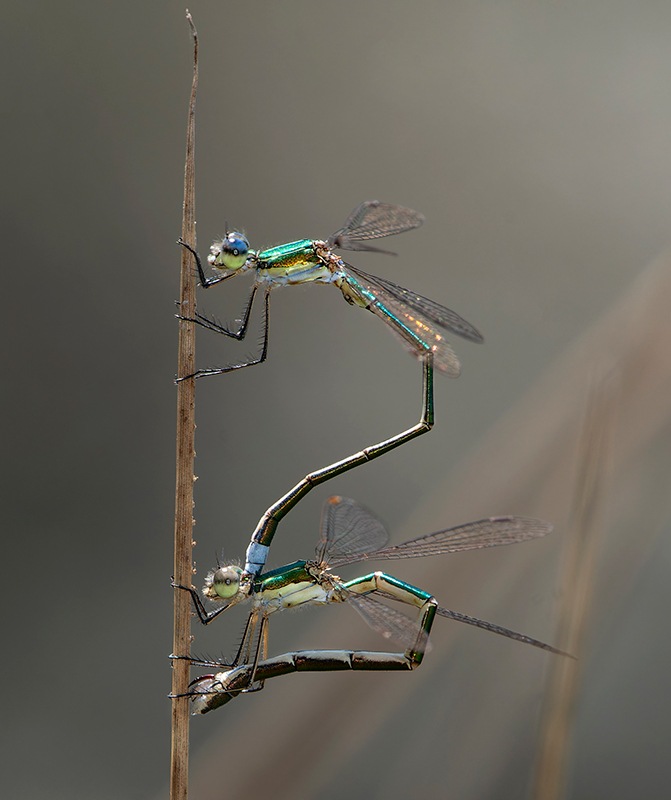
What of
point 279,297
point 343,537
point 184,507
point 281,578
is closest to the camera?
point 184,507

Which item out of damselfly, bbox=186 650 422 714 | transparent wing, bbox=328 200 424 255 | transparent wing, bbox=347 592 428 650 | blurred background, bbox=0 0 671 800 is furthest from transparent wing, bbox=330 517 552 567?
Answer: blurred background, bbox=0 0 671 800

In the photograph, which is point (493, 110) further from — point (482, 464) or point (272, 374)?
point (482, 464)

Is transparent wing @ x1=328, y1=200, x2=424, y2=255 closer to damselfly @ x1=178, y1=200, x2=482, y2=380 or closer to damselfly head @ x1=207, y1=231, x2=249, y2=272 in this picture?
damselfly @ x1=178, y1=200, x2=482, y2=380

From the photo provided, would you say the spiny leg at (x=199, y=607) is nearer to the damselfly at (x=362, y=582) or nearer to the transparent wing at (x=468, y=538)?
the damselfly at (x=362, y=582)

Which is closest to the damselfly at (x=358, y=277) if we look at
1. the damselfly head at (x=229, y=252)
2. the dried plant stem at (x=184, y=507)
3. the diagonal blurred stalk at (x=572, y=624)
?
the damselfly head at (x=229, y=252)

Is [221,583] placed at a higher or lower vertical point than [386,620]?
higher

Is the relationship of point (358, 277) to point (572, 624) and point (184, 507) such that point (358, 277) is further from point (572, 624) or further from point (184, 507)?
point (572, 624)

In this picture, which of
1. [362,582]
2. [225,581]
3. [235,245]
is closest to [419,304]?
[235,245]
